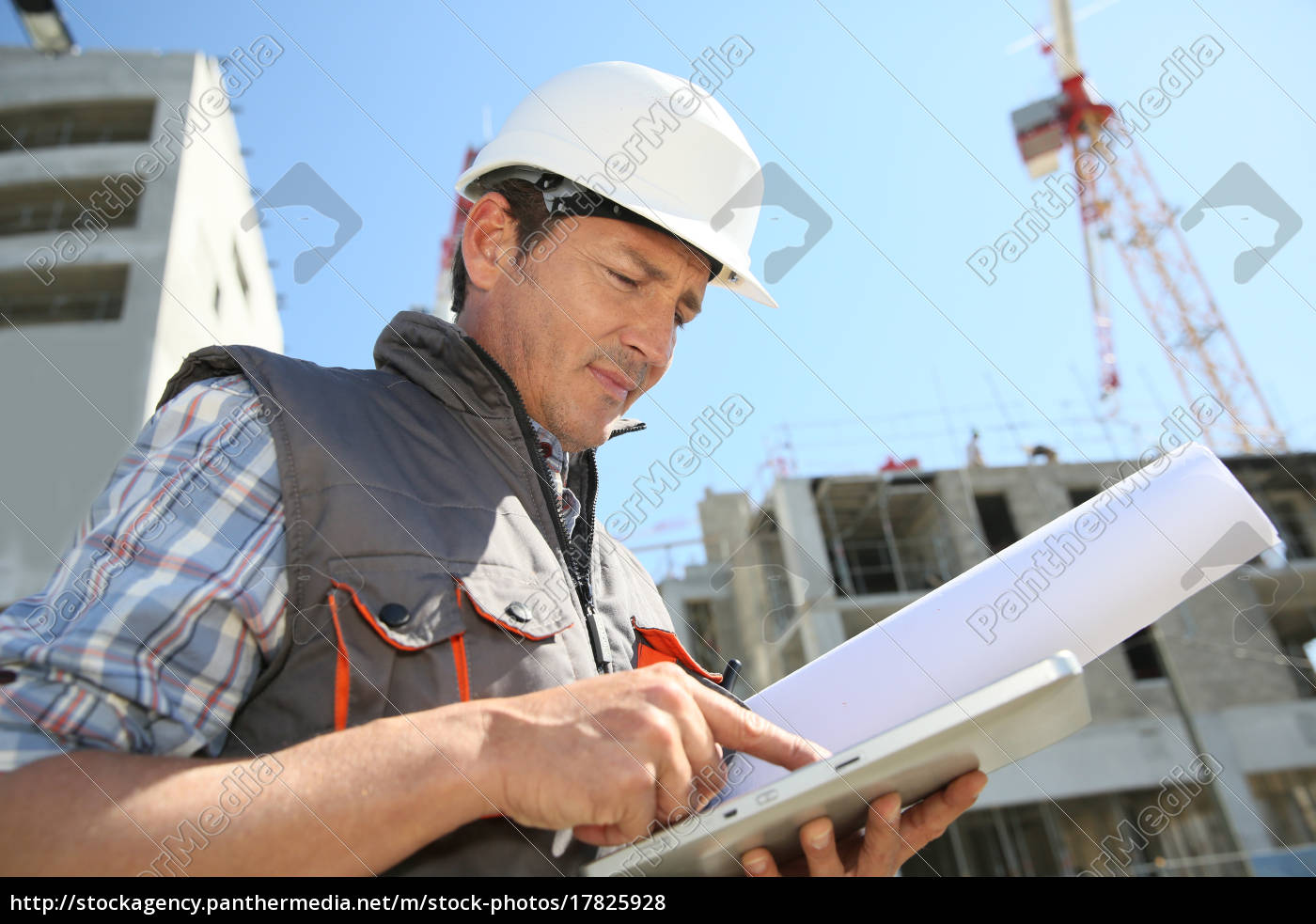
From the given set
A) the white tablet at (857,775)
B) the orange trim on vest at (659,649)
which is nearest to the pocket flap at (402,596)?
the white tablet at (857,775)

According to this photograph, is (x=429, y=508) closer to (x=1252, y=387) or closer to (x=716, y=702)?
(x=716, y=702)

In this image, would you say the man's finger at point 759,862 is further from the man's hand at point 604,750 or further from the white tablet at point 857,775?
the man's hand at point 604,750

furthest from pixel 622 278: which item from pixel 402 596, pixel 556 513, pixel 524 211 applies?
pixel 402 596

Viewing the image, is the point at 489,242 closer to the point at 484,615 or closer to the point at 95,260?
the point at 484,615

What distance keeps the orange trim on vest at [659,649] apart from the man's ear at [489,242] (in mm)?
789

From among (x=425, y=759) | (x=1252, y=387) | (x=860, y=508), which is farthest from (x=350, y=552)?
(x=1252, y=387)

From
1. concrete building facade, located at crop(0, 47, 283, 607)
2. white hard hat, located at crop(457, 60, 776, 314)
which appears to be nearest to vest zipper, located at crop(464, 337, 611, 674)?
white hard hat, located at crop(457, 60, 776, 314)

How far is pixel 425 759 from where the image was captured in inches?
32.9

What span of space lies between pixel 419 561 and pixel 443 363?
497mm

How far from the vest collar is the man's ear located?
246 mm

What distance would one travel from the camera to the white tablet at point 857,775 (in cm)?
93

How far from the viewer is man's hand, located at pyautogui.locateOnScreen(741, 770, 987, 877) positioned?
3.51ft
